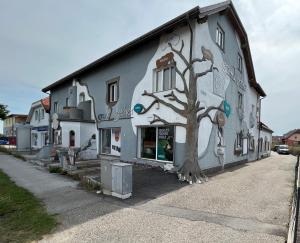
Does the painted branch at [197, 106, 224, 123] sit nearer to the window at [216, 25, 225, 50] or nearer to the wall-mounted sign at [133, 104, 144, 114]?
the wall-mounted sign at [133, 104, 144, 114]

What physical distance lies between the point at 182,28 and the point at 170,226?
8.77 metres

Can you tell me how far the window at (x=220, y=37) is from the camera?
13.3 meters

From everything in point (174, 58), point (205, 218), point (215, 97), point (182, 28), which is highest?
point (182, 28)

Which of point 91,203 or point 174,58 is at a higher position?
point 174,58

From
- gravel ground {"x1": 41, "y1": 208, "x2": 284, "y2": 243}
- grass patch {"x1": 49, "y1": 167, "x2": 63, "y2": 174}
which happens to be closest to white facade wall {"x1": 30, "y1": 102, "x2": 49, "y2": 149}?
grass patch {"x1": 49, "y1": 167, "x2": 63, "y2": 174}

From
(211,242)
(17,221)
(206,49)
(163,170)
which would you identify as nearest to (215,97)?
(206,49)

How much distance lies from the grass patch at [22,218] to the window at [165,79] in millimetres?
7268

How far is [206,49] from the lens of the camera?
11.6m

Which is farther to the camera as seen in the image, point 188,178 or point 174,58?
point 174,58

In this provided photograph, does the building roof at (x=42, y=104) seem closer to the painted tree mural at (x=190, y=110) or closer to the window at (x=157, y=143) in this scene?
the window at (x=157, y=143)

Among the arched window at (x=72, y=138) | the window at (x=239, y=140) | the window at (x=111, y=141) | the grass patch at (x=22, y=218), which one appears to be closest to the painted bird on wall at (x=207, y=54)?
the window at (x=111, y=141)

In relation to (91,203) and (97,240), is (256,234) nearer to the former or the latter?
(97,240)

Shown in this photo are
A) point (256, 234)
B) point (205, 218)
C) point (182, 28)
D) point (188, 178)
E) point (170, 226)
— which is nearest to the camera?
point (256, 234)

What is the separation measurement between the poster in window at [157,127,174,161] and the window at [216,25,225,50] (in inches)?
231
